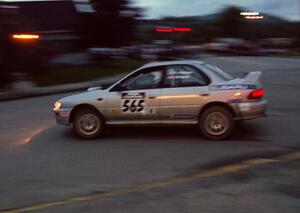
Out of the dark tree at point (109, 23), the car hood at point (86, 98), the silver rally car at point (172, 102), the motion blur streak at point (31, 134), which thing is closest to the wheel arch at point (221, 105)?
the silver rally car at point (172, 102)

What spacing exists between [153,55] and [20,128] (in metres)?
34.5

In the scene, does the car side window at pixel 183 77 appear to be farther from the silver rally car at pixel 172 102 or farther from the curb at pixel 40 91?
the curb at pixel 40 91

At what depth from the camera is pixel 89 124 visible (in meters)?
10.5

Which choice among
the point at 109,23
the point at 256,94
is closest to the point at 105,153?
the point at 256,94

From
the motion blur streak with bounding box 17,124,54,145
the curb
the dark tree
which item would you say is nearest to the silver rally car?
the motion blur streak with bounding box 17,124,54,145

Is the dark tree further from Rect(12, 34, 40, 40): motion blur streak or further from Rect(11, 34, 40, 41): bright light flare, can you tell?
Rect(12, 34, 40, 40): motion blur streak

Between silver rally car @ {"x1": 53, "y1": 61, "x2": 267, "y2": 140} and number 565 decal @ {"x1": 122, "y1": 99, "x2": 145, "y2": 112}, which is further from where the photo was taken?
number 565 decal @ {"x1": 122, "y1": 99, "x2": 145, "y2": 112}

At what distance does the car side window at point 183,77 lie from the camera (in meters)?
10.0

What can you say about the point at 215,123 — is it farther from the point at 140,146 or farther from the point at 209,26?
the point at 209,26

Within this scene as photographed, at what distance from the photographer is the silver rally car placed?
9.79 metres

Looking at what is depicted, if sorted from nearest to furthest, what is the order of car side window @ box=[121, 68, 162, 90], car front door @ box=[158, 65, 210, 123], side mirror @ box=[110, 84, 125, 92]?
car front door @ box=[158, 65, 210, 123], car side window @ box=[121, 68, 162, 90], side mirror @ box=[110, 84, 125, 92]

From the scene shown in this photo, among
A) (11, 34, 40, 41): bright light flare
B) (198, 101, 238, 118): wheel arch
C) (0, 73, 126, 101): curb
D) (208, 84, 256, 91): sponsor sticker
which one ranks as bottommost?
(198, 101, 238, 118): wheel arch

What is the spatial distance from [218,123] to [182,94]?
862 mm

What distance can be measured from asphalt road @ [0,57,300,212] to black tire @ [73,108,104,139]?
190 millimetres
